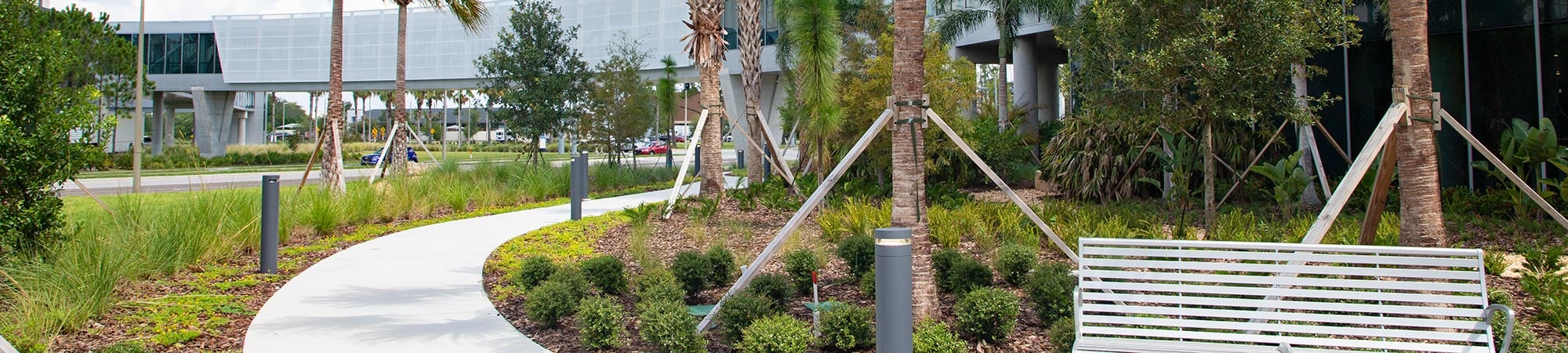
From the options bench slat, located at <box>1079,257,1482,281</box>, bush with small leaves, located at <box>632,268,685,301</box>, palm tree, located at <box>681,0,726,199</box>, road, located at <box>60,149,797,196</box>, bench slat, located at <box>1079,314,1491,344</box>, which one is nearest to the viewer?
bench slat, located at <box>1079,314,1491,344</box>

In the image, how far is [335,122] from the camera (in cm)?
1667

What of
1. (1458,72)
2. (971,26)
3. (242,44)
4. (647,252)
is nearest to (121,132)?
(242,44)

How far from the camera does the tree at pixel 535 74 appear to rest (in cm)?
2408

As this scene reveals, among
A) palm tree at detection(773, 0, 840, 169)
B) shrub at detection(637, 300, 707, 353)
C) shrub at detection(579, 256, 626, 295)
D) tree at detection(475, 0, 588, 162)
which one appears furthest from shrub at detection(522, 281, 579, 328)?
tree at detection(475, 0, 588, 162)

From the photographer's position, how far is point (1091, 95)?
10945 millimetres

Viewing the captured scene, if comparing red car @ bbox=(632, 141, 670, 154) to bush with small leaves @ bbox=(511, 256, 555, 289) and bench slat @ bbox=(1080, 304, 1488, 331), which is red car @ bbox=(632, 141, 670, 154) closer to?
bush with small leaves @ bbox=(511, 256, 555, 289)

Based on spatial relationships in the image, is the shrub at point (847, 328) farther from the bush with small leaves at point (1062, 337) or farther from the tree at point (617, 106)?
the tree at point (617, 106)

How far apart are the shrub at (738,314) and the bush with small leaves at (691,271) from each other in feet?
4.92

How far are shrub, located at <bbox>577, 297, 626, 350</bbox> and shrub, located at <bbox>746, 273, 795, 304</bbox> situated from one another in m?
1.18

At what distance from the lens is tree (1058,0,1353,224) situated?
30.6ft

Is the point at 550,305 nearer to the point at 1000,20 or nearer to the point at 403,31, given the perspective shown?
the point at 403,31

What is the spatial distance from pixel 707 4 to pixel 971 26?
52.8 feet

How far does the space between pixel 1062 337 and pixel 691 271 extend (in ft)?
10.0

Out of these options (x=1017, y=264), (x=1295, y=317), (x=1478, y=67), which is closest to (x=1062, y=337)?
(x=1295, y=317)
